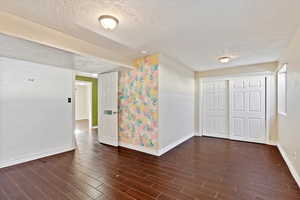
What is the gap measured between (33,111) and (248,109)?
19.3ft

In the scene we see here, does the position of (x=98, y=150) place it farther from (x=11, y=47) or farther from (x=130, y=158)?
(x=11, y=47)

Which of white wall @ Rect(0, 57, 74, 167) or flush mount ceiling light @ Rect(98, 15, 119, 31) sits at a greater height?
flush mount ceiling light @ Rect(98, 15, 119, 31)

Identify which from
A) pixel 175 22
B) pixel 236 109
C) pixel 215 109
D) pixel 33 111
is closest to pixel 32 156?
pixel 33 111

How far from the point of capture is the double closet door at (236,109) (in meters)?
4.33

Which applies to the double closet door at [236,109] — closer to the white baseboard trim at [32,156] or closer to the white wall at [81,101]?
the white baseboard trim at [32,156]

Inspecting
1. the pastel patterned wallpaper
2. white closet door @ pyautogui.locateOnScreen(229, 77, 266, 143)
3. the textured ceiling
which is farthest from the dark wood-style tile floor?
the textured ceiling

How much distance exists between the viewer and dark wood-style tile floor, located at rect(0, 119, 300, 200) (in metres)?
1.91

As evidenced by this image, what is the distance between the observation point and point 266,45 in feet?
9.46

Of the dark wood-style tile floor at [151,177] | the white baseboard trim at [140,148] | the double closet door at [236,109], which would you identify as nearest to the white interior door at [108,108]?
the white baseboard trim at [140,148]

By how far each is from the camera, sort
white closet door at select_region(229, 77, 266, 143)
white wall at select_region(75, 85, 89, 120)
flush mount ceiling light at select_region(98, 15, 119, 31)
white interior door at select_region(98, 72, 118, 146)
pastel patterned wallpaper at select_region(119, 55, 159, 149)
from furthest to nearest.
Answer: white wall at select_region(75, 85, 89, 120) < white closet door at select_region(229, 77, 266, 143) < white interior door at select_region(98, 72, 118, 146) < pastel patterned wallpaper at select_region(119, 55, 159, 149) < flush mount ceiling light at select_region(98, 15, 119, 31)

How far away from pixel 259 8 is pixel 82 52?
2.88 metres

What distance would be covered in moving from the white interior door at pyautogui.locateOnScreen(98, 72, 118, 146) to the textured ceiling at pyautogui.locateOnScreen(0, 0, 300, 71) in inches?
53.3

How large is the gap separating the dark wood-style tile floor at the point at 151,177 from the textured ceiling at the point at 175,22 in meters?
2.46

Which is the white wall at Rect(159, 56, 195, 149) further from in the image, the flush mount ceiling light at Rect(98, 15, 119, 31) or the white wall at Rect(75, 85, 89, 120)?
the white wall at Rect(75, 85, 89, 120)
